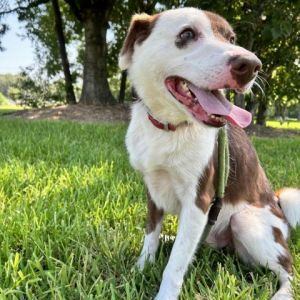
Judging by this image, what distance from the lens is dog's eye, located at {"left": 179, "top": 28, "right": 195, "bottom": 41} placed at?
2014mm

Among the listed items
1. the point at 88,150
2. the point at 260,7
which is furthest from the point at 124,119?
the point at 88,150

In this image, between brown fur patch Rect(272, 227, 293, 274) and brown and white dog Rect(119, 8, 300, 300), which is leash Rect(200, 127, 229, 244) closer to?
brown and white dog Rect(119, 8, 300, 300)

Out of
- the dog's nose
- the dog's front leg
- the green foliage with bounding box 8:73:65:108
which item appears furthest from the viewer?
the green foliage with bounding box 8:73:65:108

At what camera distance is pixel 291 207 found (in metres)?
2.69

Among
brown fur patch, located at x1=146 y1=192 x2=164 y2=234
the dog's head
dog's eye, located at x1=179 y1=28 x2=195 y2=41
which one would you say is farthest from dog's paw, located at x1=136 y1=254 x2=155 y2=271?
dog's eye, located at x1=179 y1=28 x2=195 y2=41

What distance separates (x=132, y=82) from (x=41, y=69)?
60.1 feet

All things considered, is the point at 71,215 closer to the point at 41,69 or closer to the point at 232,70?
A: the point at 232,70

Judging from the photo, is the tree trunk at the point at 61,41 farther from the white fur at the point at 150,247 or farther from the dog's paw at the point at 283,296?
the dog's paw at the point at 283,296

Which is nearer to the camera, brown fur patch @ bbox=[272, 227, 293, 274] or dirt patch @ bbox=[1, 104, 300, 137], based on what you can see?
brown fur patch @ bbox=[272, 227, 293, 274]

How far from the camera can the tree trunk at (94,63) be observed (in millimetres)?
12203

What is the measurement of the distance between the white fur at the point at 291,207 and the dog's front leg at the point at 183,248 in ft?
2.65

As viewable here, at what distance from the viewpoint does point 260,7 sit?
874 cm

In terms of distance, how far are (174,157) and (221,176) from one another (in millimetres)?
283

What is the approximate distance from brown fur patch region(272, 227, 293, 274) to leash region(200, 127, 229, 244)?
324 millimetres
